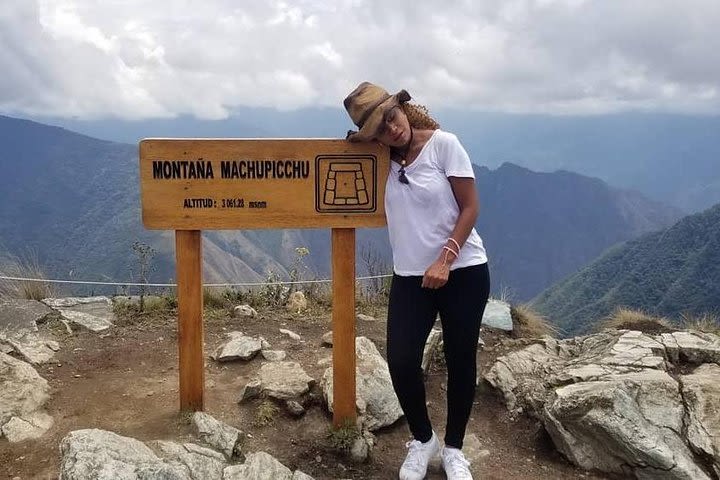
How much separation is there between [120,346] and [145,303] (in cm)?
132

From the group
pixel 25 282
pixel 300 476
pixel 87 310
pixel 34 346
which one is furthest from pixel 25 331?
pixel 300 476

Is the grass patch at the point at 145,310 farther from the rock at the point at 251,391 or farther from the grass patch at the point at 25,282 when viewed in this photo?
the rock at the point at 251,391

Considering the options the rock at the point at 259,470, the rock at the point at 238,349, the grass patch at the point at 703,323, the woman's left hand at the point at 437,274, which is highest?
the woman's left hand at the point at 437,274

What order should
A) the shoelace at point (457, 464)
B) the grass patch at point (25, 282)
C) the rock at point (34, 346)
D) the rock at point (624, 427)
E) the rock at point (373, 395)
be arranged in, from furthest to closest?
the grass patch at point (25, 282) < the rock at point (34, 346) < the rock at point (373, 395) < the rock at point (624, 427) < the shoelace at point (457, 464)

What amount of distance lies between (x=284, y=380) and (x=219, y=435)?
3.58 feet

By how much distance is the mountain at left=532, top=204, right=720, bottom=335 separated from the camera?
35.9m

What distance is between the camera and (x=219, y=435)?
432cm

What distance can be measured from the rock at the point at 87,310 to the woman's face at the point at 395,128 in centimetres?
476

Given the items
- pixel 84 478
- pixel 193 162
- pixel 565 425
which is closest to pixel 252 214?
pixel 193 162

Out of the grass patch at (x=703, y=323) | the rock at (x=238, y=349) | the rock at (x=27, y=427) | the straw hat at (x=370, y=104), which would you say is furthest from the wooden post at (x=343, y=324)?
the grass patch at (x=703, y=323)

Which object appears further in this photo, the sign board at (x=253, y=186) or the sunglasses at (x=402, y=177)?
the sign board at (x=253, y=186)

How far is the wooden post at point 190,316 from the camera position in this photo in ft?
15.0

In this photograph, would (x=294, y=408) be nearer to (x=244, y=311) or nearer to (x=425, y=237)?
(x=425, y=237)

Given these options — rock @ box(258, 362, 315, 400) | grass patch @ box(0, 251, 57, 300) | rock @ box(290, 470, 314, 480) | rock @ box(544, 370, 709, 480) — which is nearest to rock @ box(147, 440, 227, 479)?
rock @ box(290, 470, 314, 480)
